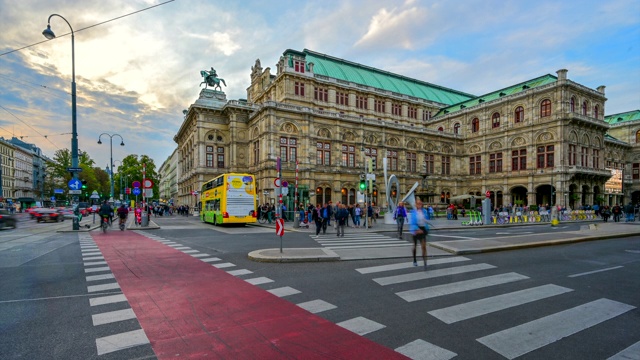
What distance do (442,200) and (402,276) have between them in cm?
5458

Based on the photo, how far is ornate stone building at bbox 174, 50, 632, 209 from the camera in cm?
4541

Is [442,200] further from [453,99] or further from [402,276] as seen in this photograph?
[402,276]

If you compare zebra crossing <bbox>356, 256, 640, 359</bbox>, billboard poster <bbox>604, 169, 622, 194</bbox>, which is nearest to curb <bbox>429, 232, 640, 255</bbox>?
zebra crossing <bbox>356, 256, 640, 359</bbox>

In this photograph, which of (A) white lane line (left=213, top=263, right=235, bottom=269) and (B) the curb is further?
(B) the curb

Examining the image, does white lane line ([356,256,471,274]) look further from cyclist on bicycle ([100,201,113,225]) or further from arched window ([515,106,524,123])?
arched window ([515,106,524,123])

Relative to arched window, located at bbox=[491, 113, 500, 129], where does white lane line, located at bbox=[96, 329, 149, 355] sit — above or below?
below

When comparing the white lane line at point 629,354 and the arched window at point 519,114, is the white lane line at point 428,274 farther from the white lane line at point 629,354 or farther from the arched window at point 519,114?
the arched window at point 519,114

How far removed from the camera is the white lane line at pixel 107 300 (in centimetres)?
614

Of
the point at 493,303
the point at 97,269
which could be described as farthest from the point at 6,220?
the point at 493,303

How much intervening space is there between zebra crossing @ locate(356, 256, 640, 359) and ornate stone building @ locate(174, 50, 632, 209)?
31435 mm

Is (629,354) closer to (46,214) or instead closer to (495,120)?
(46,214)

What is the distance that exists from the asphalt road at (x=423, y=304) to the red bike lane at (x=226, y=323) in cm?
28

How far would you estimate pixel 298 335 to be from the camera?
471 cm

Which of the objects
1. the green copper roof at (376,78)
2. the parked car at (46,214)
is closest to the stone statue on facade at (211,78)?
the green copper roof at (376,78)
